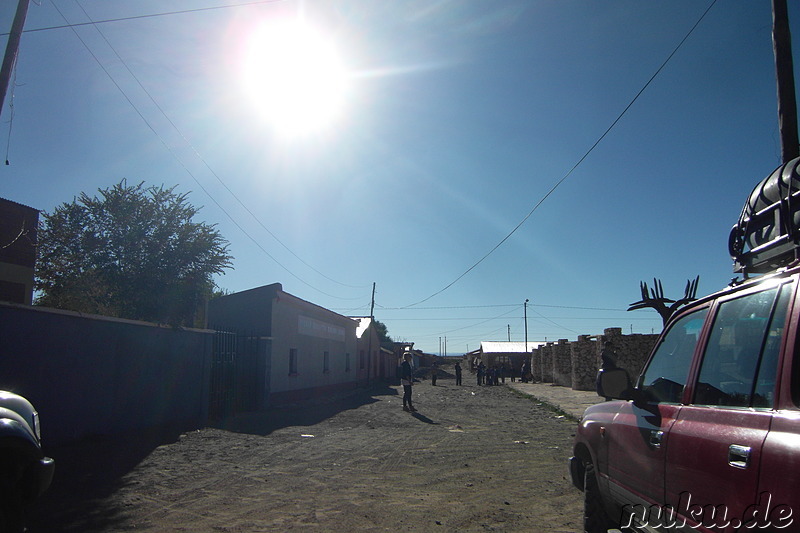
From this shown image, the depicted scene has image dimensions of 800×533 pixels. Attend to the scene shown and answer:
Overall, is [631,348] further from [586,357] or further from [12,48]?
[12,48]

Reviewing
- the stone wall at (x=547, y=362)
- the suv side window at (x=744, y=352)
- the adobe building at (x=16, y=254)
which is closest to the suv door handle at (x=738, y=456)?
the suv side window at (x=744, y=352)

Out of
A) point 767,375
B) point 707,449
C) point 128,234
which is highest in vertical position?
point 128,234

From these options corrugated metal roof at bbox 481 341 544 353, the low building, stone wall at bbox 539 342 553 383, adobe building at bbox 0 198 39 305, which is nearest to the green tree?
adobe building at bbox 0 198 39 305

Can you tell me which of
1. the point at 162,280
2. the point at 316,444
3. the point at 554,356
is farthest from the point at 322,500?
the point at 554,356

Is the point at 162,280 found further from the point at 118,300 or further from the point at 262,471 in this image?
the point at 262,471

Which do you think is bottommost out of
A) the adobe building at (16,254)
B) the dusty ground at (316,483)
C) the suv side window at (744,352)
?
the dusty ground at (316,483)

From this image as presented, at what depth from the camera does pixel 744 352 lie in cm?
262

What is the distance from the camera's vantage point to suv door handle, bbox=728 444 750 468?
2148 mm

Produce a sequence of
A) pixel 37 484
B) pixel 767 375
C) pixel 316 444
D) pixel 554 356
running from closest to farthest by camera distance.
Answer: pixel 767 375, pixel 37 484, pixel 316 444, pixel 554 356

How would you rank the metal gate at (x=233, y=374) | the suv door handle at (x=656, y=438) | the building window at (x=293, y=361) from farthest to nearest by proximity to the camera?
the building window at (x=293, y=361) → the metal gate at (x=233, y=374) → the suv door handle at (x=656, y=438)

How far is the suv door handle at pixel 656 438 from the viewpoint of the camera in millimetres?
2943

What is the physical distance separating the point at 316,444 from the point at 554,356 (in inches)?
981

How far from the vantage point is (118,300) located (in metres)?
16.8

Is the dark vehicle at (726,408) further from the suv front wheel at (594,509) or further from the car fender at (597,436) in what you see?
the suv front wheel at (594,509)
